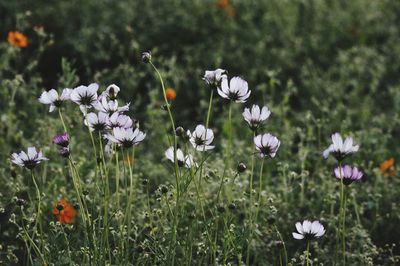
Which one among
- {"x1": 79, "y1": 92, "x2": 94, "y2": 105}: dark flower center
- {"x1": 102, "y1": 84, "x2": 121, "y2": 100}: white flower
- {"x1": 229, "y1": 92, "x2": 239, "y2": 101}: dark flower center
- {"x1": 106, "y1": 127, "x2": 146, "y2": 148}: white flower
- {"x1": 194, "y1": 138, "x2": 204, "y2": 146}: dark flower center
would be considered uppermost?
{"x1": 229, "y1": 92, "x2": 239, "y2": 101}: dark flower center

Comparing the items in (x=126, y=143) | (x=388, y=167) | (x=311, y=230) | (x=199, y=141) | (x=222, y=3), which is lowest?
(x=311, y=230)

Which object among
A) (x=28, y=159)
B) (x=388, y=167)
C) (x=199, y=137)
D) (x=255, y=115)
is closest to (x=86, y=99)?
(x=28, y=159)

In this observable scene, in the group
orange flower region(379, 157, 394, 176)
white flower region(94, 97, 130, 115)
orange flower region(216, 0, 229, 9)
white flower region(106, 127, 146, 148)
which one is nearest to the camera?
white flower region(106, 127, 146, 148)

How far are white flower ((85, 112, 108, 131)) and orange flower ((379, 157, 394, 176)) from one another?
157 cm

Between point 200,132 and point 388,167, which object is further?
point 388,167

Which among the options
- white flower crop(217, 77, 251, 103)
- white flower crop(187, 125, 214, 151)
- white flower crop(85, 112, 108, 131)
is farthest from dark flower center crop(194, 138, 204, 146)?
white flower crop(85, 112, 108, 131)

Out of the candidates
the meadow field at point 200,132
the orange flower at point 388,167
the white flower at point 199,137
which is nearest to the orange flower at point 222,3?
the meadow field at point 200,132

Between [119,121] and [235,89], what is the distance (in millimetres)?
353

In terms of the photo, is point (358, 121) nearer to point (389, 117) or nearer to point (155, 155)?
point (389, 117)

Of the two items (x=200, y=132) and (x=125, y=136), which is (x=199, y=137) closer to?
(x=200, y=132)

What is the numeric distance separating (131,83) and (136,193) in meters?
1.04

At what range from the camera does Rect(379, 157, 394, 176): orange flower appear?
3229 millimetres

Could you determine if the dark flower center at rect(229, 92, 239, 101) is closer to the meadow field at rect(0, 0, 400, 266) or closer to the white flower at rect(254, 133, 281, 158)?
the meadow field at rect(0, 0, 400, 266)

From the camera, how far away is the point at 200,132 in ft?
7.26
